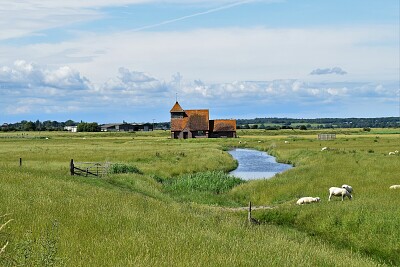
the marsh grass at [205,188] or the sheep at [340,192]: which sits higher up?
the sheep at [340,192]

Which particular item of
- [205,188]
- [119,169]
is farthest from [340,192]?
[119,169]

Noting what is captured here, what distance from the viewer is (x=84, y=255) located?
1044 centimetres

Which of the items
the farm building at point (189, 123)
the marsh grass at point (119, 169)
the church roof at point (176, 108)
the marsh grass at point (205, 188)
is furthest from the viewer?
the church roof at point (176, 108)

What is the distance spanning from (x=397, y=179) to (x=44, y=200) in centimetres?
2354

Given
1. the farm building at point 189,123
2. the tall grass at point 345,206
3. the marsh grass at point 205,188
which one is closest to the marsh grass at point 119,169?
the marsh grass at point 205,188

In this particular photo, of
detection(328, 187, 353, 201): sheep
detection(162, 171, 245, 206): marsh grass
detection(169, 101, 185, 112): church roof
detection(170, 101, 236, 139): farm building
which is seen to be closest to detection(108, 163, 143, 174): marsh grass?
detection(162, 171, 245, 206): marsh grass

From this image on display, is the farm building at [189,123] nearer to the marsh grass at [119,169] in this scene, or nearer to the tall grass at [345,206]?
the marsh grass at [119,169]

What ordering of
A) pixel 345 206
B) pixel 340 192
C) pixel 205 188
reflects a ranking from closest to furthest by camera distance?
pixel 345 206
pixel 340 192
pixel 205 188

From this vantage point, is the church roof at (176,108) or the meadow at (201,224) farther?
the church roof at (176,108)

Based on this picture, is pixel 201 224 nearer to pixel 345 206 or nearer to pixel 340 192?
pixel 345 206

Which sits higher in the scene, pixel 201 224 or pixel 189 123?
pixel 189 123

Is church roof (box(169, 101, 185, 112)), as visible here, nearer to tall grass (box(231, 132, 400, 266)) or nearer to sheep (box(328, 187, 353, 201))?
tall grass (box(231, 132, 400, 266))

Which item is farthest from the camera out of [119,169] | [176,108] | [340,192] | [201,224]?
[176,108]

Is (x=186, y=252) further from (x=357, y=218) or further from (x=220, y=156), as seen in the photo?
(x=220, y=156)
